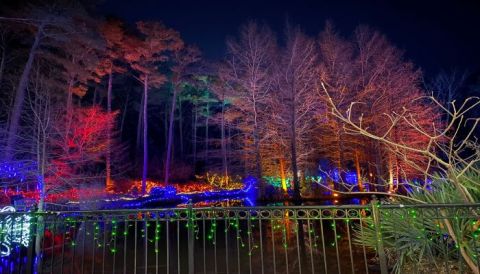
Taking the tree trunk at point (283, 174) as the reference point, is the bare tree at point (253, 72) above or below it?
above

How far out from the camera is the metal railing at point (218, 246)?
179 inches

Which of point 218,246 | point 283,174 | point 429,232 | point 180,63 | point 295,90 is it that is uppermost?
point 180,63

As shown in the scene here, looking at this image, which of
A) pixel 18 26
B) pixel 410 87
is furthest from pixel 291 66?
pixel 18 26

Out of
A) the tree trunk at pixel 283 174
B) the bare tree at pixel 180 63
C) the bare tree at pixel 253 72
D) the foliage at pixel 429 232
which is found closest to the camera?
the foliage at pixel 429 232

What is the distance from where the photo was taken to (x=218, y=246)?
8703 millimetres

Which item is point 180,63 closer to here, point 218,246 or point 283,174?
point 283,174

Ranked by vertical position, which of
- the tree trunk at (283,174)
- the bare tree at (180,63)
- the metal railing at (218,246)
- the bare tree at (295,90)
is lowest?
the metal railing at (218,246)

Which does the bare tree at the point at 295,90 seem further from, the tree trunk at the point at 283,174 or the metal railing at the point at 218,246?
the metal railing at the point at 218,246

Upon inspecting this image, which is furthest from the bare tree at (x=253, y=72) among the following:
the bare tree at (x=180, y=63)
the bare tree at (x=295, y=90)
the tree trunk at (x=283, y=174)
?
the bare tree at (x=180, y=63)

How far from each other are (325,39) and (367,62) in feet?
11.0

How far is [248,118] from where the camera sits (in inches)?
854

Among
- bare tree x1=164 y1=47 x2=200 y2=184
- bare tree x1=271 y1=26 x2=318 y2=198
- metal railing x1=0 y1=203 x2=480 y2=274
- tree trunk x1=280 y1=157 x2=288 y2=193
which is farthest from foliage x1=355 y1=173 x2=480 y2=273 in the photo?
bare tree x1=164 y1=47 x2=200 y2=184

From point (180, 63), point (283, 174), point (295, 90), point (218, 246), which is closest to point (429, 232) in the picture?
point (218, 246)

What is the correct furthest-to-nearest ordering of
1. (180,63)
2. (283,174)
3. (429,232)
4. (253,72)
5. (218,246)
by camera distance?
1. (180,63)
2. (283,174)
3. (253,72)
4. (218,246)
5. (429,232)
